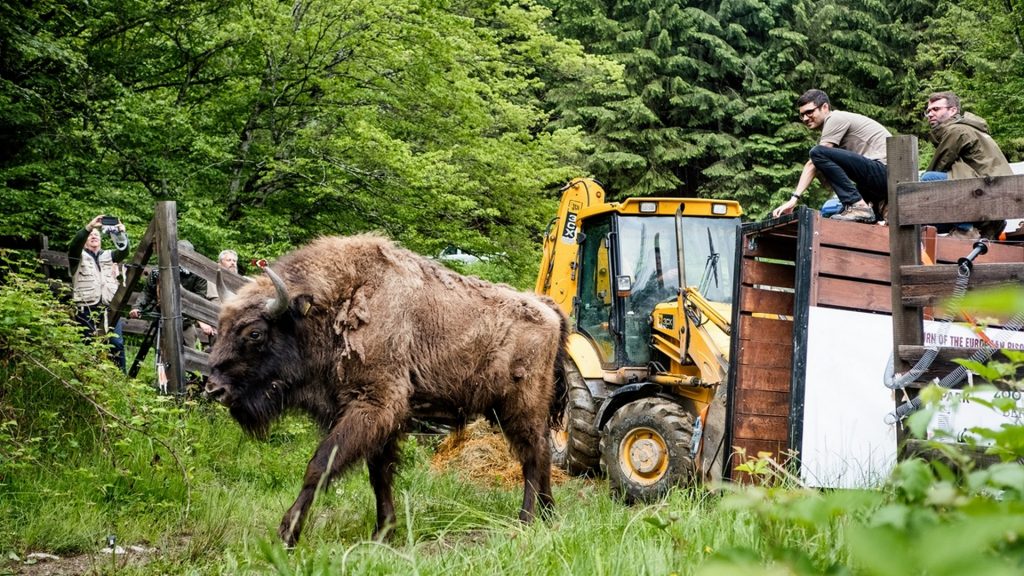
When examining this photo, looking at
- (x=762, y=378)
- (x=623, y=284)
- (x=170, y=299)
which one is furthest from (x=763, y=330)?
(x=170, y=299)

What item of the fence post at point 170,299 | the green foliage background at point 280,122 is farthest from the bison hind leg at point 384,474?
the green foliage background at point 280,122

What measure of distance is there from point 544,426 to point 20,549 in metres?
3.74

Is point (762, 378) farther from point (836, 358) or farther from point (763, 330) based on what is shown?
point (836, 358)

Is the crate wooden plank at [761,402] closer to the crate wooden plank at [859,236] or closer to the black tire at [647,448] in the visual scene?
the crate wooden plank at [859,236]

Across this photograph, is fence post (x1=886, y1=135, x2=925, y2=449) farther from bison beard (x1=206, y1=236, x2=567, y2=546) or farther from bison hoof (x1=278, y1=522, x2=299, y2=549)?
bison hoof (x1=278, y1=522, x2=299, y2=549)

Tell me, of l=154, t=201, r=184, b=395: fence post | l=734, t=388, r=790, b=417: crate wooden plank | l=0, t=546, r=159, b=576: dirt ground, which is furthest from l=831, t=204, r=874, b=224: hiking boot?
l=154, t=201, r=184, b=395: fence post

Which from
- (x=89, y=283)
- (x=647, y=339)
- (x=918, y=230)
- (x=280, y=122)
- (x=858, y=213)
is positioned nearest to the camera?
(x=918, y=230)

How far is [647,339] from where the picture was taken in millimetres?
10109

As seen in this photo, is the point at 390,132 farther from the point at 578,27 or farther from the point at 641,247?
the point at 578,27

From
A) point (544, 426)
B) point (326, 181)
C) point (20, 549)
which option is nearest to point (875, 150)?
point (544, 426)

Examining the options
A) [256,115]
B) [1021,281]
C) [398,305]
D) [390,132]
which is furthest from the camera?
[390,132]

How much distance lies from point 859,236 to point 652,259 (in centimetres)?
400

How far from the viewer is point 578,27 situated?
28750 mm

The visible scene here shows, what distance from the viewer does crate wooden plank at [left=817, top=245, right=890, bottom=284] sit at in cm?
611
